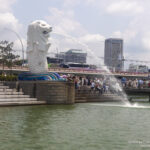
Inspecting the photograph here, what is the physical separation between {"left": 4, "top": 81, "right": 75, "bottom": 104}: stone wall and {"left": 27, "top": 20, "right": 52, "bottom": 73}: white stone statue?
1859mm

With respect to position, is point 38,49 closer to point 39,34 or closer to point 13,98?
point 39,34

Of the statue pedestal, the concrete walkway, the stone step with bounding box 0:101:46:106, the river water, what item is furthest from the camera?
the statue pedestal

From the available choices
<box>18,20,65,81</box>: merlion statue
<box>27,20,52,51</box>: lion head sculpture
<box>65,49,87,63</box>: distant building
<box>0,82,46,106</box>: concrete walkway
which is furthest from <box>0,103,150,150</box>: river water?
<box>65,49,87,63</box>: distant building

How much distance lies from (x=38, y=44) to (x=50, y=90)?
4033 millimetres

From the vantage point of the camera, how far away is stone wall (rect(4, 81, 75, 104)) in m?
26.3

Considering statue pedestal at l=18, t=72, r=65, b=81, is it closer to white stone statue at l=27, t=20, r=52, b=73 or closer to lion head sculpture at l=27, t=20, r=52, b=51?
white stone statue at l=27, t=20, r=52, b=73

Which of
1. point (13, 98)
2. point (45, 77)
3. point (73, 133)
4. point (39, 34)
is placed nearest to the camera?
point (73, 133)

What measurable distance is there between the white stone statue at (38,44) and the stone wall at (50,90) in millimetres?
1859

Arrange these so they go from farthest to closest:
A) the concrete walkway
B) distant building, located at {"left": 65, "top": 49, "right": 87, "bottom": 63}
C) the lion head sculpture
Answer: distant building, located at {"left": 65, "top": 49, "right": 87, "bottom": 63}
the lion head sculpture
the concrete walkway

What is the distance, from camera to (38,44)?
27422mm

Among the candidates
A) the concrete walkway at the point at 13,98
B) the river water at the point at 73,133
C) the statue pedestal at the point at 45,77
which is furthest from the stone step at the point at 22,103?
the river water at the point at 73,133

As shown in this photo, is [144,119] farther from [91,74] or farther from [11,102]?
[91,74]

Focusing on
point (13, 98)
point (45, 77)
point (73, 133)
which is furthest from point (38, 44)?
point (73, 133)

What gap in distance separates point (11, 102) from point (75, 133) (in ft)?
38.1
